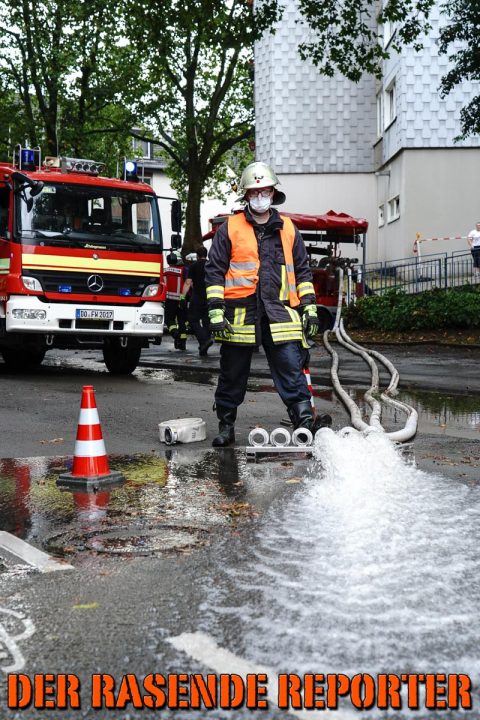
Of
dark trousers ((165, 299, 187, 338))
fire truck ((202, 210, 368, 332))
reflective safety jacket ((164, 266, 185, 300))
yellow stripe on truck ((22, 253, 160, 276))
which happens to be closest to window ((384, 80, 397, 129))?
fire truck ((202, 210, 368, 332))

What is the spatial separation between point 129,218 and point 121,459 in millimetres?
7772

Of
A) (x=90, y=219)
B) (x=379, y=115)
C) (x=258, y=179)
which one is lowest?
(x=258, y=179)

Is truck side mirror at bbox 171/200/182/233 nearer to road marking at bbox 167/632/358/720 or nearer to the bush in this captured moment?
the bush

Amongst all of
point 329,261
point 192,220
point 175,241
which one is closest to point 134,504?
point 175,241

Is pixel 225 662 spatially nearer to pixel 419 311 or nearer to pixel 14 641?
pixel 14 641

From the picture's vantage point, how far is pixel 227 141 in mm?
44000

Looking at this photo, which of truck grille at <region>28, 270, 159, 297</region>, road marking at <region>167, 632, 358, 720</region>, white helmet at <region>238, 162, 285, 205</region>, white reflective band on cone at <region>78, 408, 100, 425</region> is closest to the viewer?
road marking at <region>167, 632, 358, 720</region>

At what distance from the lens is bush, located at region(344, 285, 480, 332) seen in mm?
21078

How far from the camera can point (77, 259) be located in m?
14.3

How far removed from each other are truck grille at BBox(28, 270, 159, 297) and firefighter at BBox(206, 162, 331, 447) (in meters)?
6.19

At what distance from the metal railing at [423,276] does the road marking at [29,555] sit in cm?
1902

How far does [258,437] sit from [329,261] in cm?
1594

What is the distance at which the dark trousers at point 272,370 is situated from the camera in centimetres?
831

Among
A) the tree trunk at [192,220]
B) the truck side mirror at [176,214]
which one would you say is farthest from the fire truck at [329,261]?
the tree trunk at [192,220]
